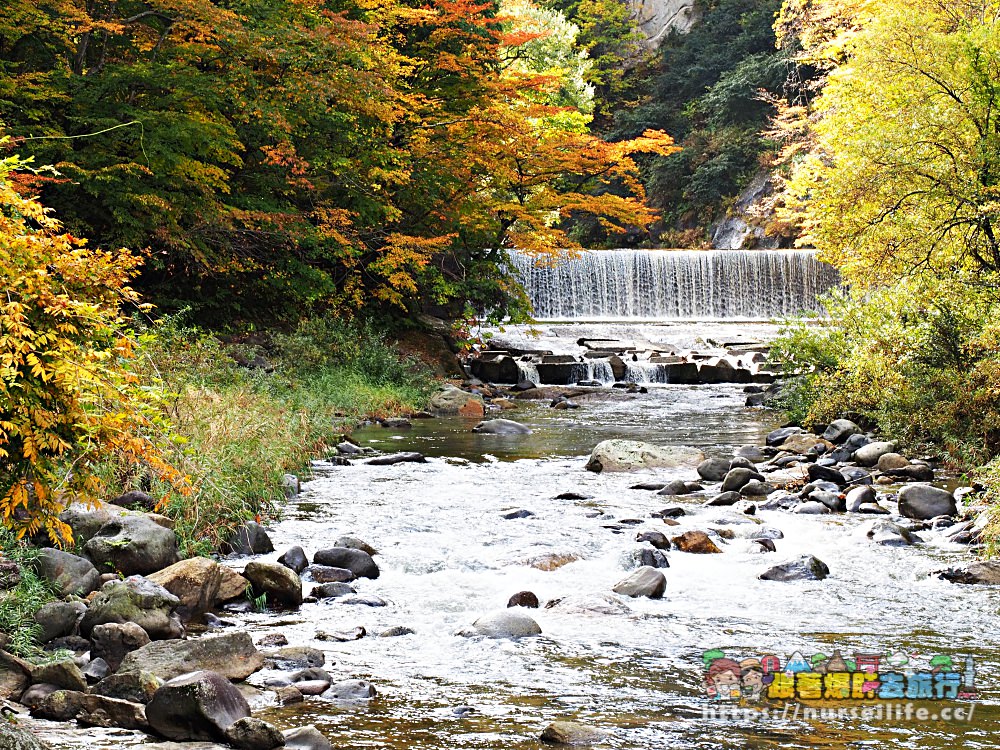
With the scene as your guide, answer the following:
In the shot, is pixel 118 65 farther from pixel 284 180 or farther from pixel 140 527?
pixel 140 527

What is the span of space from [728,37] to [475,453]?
37902 millimetres

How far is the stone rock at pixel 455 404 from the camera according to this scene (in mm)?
17109

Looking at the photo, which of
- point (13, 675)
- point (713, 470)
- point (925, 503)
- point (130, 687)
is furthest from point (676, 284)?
point (13, 675)

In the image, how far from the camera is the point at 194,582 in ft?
20.1

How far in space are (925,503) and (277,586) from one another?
5999mm

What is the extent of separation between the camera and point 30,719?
4324 mm

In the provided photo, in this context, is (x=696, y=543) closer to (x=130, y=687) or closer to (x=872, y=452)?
(x=130, y=687)

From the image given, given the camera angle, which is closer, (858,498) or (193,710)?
(193,710)

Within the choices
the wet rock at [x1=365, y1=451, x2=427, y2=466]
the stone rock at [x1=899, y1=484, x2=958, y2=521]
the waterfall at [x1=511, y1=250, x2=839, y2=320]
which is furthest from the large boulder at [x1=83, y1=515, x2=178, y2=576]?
the waterfall at [x1=511, y1=250, x2=839, y2=320]

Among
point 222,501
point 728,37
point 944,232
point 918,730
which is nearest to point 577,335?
point 944,232

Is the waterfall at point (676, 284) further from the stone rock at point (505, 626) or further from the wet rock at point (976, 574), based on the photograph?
the stone rock at point (505, 626)

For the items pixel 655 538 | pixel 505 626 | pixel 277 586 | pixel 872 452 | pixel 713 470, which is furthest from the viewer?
pixel 872 452

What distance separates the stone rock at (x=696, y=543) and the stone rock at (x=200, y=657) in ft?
12.9

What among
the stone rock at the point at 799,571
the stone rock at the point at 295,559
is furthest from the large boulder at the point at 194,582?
the stone rock at the point at 799,571
